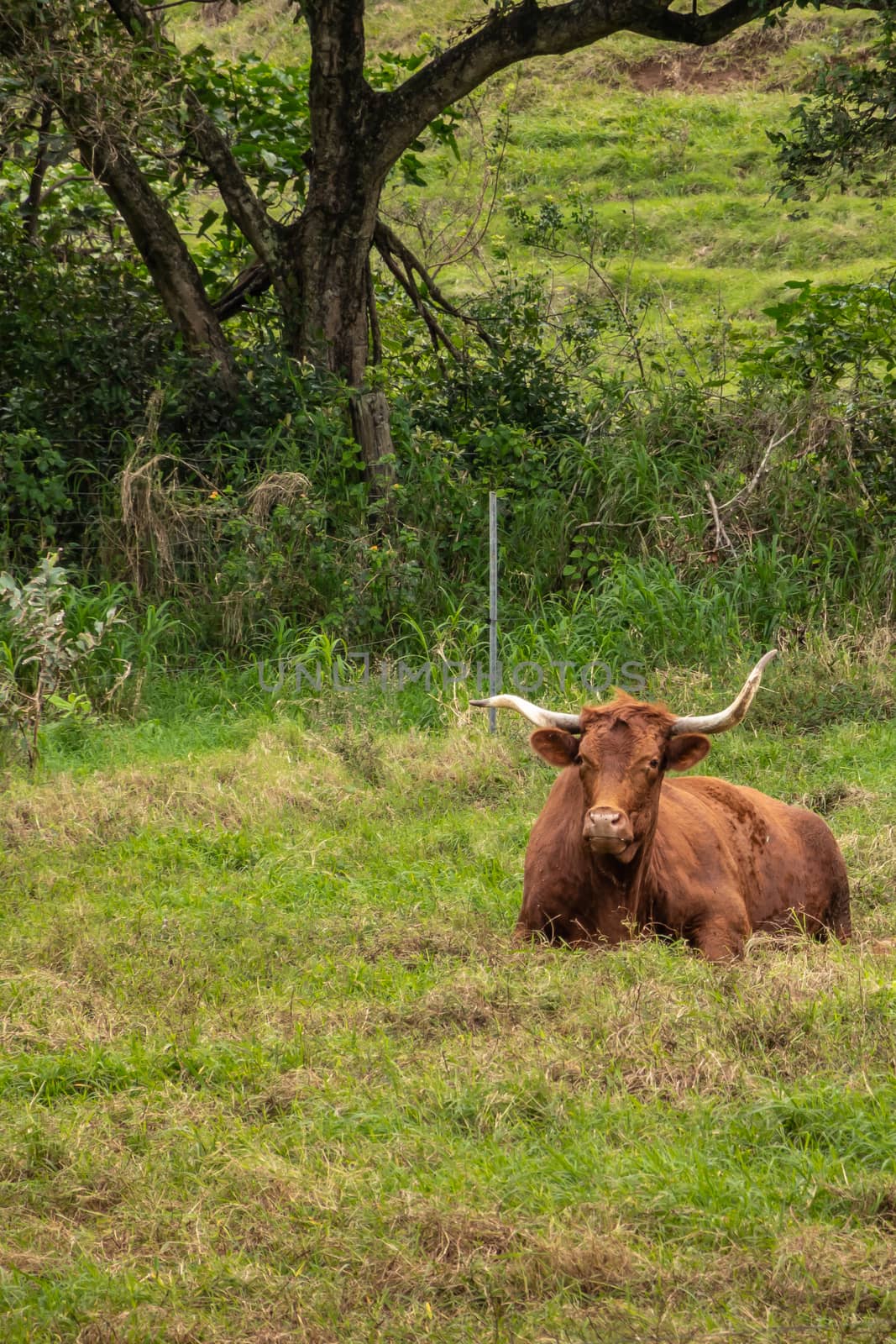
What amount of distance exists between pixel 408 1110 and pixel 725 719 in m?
2.19

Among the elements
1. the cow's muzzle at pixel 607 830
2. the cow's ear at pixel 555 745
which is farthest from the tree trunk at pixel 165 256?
the cow's muzzle at pixel 607 830

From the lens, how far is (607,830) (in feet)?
18.1

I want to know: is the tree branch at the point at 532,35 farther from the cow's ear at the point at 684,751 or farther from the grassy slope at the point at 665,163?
the cow's ear at the point at 684,751

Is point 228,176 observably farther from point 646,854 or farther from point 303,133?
point 646,854

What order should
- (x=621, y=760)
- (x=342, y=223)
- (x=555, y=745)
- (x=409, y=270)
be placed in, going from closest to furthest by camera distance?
(x=621, y=760) → (x=555, y=745) → (x=342, y=223) → (x=409, y=270)

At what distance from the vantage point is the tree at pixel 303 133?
1079 cm

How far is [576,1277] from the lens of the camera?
352cm

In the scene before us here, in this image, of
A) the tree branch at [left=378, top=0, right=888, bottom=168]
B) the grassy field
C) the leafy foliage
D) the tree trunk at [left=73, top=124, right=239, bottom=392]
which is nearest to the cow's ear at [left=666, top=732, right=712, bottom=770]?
the grassy field

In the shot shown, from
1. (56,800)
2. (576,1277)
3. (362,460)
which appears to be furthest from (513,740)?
(576,1277)

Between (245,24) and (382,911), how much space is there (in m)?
22.2

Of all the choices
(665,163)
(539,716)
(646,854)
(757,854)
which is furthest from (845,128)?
(665,163)

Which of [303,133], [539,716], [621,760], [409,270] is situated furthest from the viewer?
[409,270]

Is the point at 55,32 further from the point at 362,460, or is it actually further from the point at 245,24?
the point at 245,24

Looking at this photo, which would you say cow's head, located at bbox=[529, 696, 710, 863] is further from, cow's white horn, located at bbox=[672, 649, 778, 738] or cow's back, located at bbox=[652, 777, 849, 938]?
cow's back, located at bbox=[652, 777, 849, 938]
